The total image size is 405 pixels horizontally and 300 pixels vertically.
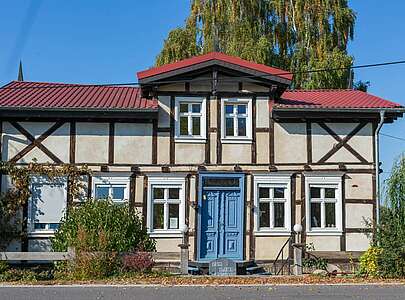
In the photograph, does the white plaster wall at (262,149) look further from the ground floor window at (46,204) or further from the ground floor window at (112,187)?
the ground floor window at (46,204)

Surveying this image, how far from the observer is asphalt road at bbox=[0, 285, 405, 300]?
41.5ft

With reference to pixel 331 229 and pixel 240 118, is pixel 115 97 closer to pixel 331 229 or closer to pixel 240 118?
pixel 240 118

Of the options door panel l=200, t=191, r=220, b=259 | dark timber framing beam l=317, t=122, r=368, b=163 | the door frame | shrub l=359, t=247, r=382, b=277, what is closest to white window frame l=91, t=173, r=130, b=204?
the door frame

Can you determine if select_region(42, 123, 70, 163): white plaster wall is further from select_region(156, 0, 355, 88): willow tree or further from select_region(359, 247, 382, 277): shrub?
select_region(156, 0, 355, 88): willow tree

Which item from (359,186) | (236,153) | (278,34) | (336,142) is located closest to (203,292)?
(236,153)

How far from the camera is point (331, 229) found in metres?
20.4

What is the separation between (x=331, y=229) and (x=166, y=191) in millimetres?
5191

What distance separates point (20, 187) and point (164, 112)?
4855 millimetres

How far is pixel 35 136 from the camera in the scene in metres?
20.1

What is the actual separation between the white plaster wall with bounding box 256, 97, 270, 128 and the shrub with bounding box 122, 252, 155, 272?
6.31m

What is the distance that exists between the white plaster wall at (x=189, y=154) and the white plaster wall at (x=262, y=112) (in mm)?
2013

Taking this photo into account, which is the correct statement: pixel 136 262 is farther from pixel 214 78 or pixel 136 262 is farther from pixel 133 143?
pixel 214 78

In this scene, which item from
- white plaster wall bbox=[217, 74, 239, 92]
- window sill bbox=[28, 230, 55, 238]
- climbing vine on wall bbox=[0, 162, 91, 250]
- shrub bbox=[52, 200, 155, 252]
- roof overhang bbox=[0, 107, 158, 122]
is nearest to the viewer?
shrub bbox=[52, 200, 155, 252]

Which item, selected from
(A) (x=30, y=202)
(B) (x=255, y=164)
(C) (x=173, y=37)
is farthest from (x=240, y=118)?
(C) (x=173, y=37)
